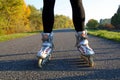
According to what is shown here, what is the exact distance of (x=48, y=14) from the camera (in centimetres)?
425

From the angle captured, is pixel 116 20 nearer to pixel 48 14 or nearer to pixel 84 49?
pixel 48 14

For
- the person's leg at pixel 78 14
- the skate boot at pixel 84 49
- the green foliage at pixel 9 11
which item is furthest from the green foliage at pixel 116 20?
the skate boot at pixel 84 49

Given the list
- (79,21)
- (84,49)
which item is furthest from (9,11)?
(84,49)

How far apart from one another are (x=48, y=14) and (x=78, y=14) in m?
0.44

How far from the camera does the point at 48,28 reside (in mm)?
4246

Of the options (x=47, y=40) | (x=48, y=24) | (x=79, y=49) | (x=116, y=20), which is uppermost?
(x=48, y=24)

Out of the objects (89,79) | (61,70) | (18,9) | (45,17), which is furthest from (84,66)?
(18,9)

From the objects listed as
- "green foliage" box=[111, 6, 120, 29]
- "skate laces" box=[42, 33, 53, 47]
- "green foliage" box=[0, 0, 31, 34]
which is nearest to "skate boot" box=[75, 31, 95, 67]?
"skate laces" box=[42, 33, 53, 47]

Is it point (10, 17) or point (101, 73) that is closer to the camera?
point (101, 73)

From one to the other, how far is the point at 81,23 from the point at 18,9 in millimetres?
43671

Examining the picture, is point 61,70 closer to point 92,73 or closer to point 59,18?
point 92,73

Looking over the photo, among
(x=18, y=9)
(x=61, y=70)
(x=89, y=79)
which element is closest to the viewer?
(x=89, y=79)

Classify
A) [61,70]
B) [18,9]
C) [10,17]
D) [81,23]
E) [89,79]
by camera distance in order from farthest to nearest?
1. [10,17]
2. [18,9]
3. [81,23]
4. [61,70]
5. [89,79]

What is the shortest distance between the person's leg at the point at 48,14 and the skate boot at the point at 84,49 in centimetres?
43
